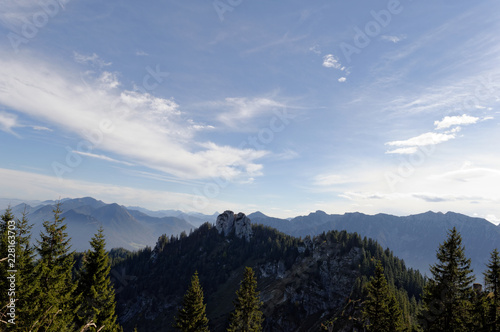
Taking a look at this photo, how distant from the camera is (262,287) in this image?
180 m

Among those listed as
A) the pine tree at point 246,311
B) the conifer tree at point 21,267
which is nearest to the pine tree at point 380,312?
the pine tree at point 246,311

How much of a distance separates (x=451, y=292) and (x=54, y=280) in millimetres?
42487

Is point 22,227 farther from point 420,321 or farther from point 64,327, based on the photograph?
point 420,321

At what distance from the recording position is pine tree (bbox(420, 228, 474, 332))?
29.2 m

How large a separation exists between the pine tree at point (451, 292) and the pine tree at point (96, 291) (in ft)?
119

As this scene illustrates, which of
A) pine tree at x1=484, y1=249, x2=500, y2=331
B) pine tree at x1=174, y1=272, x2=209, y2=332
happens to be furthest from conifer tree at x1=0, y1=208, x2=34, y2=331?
pine tree at x1=484, y1=249, x2=500, y2=331

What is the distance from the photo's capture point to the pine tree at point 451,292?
2916 cm

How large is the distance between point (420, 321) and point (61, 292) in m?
40.6

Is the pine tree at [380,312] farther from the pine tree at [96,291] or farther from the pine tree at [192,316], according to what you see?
the pine tree at [96,291]

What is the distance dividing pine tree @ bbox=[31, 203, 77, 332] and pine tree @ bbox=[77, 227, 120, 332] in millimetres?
1162

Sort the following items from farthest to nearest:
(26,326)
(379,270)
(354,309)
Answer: (354,309), (379,270), (26,326)

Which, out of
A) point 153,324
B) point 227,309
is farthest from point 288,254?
point 153,324

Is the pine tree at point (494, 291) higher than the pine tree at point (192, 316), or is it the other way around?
the pine tree at point (494, 291)

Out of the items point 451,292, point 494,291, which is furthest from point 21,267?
point 494,291
